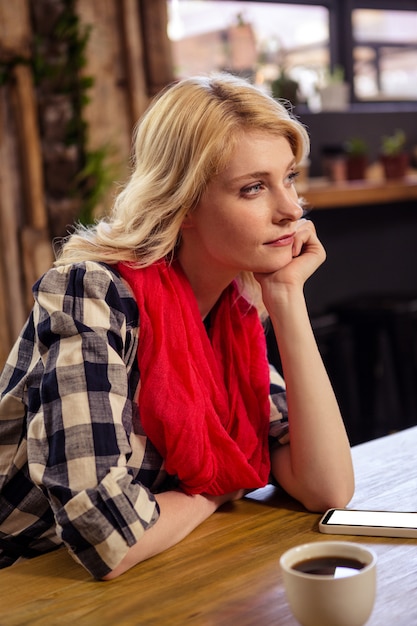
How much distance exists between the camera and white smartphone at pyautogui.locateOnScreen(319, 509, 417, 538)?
1229mm

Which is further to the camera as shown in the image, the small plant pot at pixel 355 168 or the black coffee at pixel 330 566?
the small plant pot at pixel 355 168

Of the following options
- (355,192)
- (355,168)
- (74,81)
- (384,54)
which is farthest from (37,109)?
(384,54)

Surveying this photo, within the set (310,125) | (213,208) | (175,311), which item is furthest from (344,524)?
(310,125)

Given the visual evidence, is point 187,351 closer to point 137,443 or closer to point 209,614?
point 137,443

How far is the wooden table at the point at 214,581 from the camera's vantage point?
1.04 metres

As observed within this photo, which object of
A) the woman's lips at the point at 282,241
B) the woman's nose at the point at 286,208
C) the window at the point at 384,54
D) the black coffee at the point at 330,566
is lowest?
the black coffee at the point at 330,566

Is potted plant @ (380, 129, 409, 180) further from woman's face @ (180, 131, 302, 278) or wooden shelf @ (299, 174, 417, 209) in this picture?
woman's face @ (180, 131, 302, 278)

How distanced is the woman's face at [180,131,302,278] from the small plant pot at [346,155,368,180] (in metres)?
2.77

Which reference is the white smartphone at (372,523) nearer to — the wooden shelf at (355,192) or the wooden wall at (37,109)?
the wooden wall at (37,109)

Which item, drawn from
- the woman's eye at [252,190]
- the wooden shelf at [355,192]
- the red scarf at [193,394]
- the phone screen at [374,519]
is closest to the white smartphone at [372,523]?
the phone screen at [374,519]

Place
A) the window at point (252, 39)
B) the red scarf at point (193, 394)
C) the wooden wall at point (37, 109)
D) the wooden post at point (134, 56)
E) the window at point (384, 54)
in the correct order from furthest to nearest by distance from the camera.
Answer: the window at point (384, 54) → the window at point (252, 39) → the wooden post at point (134, 56) → the wooden wall at point (37, 109) → the red scarf at point (193, 394)

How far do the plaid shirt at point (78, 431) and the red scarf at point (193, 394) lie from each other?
0.03 m

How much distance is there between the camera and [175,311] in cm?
145

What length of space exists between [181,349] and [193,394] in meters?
0.08
